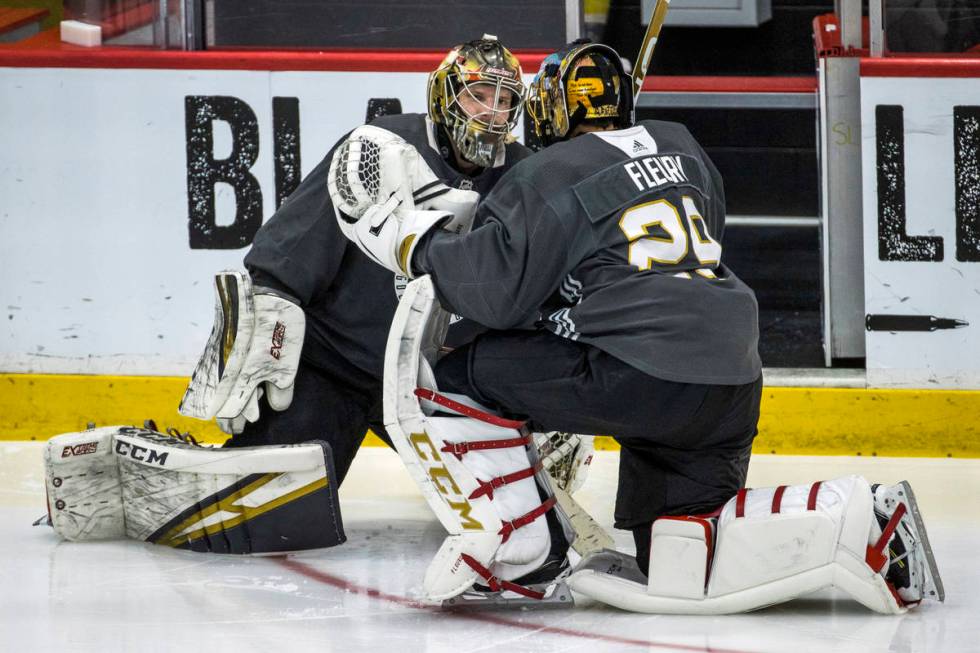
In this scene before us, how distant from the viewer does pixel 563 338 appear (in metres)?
2.57

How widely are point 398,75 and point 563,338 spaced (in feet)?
5.51

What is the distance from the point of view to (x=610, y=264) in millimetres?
2502

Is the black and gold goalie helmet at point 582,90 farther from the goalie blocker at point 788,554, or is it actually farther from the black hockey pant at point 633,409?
the goalie blocker at point 788,554

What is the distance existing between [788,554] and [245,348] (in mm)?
1164

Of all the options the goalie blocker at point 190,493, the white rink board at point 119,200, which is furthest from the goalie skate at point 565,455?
the white rink board at point 119,200

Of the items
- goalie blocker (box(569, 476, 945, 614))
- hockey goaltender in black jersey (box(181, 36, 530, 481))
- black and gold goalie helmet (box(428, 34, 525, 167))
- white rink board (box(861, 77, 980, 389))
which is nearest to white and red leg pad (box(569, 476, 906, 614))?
goalie blocker (box(569, 476, 945, 614))

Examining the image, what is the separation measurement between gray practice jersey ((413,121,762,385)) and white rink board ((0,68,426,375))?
5.25 feet

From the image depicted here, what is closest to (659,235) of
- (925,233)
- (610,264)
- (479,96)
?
(610,264)

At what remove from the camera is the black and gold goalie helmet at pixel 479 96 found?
117 inches

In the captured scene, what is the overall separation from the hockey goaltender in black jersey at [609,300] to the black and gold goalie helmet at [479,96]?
1.19 ft

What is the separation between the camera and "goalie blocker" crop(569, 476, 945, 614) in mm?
2453

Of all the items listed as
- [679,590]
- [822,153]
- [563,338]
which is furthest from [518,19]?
[679,590]

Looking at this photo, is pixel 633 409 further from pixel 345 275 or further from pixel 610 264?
pixel 345 275

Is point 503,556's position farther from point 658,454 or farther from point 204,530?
point 204,530
